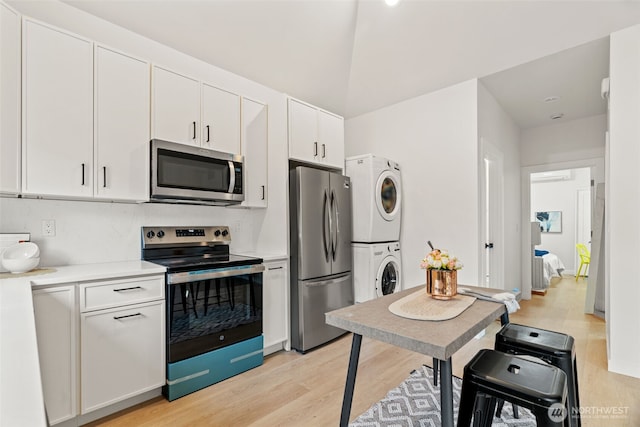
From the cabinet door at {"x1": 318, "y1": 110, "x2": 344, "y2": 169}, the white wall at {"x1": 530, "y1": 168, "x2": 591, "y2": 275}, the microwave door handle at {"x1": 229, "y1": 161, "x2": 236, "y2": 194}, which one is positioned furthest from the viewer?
the white wall at {"x1": 530, "y1": 168, "x2": 591, "y2": 275}

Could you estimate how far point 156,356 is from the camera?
→ 2.08 m

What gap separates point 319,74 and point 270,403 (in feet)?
11.0

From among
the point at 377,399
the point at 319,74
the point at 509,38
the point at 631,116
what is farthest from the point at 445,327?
the point at 319,74

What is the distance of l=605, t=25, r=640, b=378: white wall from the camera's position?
98.3 inches

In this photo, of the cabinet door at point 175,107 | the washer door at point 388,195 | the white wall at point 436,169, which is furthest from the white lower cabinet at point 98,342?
the white wall at point 436,169

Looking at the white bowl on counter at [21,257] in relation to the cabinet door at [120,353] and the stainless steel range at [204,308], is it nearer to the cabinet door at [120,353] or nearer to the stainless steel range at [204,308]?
the cabinet door at [120,353]

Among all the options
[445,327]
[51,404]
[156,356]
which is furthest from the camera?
[156,356]

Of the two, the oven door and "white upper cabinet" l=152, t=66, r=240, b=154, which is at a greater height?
"white upper cabinet" l=152, t=66, r=240, b=154

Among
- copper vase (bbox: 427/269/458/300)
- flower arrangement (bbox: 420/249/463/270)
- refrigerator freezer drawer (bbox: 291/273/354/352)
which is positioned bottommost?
refrigerator freezer drawer (bbox: 291/273/354/352)

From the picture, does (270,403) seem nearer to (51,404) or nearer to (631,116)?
(51,404)

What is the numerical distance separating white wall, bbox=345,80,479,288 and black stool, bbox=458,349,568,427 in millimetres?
2210

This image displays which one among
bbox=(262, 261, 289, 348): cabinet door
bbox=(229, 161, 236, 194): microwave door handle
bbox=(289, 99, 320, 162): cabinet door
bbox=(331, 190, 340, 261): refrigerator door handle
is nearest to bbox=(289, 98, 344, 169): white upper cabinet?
bbox=(289, 99, 320, 162): cabinet door

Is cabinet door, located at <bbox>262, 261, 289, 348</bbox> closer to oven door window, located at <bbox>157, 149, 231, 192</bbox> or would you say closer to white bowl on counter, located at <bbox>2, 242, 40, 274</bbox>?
oven door window, located at <bbox>157, 149, 231, 192</bbox>

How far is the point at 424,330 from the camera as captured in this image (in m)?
1.29
